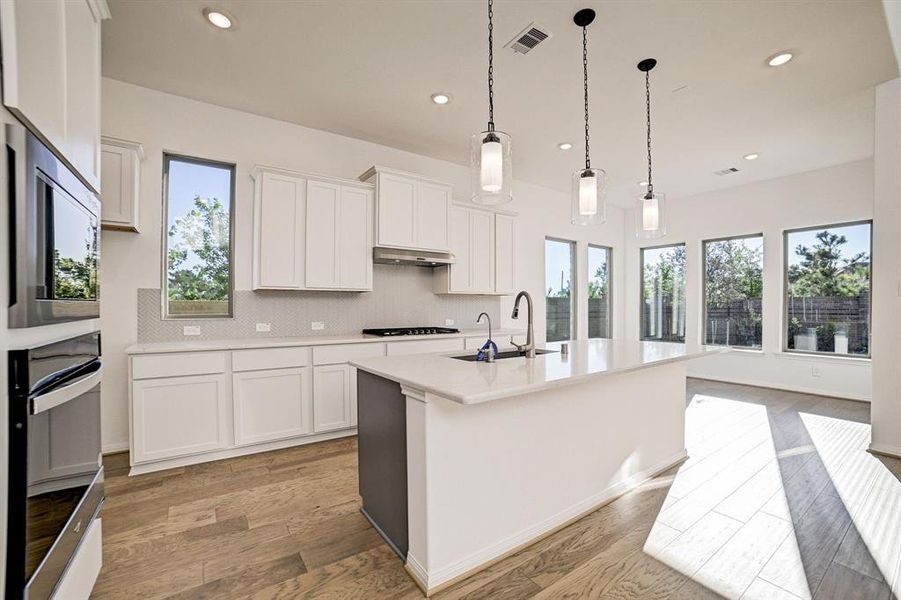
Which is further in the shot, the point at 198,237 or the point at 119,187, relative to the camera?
the point at 198,237

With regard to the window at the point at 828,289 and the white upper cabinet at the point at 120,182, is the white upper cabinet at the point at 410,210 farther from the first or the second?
the window at the point at 828,289

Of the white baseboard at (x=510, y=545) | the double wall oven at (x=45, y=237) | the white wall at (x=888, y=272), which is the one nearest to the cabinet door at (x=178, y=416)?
the double wall oven at (x=45, y=237)

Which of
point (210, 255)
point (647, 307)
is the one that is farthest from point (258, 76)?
point (647, 307)

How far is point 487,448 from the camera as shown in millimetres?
1943

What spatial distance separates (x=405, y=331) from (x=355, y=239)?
1078mm

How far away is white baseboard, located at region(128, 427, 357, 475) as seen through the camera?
2.99 metres

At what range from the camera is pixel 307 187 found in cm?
373

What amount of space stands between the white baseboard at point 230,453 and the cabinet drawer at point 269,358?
25.6 inches

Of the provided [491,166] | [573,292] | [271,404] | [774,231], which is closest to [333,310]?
[271,404]

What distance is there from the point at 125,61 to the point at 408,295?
3073 millimetres

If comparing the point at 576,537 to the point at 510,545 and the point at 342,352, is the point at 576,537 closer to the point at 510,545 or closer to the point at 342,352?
the point at 510,545

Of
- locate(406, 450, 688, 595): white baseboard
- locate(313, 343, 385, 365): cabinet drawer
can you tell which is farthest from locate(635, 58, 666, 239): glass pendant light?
locate(313, 343, 385, 365): cabinet drawer

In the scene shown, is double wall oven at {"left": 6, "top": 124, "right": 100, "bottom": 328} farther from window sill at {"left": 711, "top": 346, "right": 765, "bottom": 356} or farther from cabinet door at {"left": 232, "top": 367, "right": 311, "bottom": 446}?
window sill at {"left": 711, "top": 346, "right": 765, "bottom": 356}

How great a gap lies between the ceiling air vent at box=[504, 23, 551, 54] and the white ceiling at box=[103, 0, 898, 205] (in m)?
0.05
